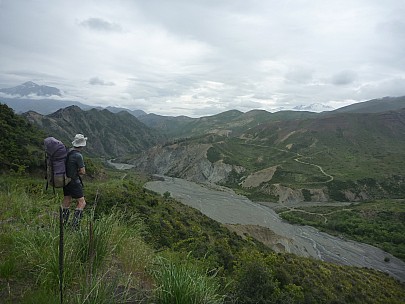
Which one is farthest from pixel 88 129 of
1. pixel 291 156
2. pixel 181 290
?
pixel 181 290

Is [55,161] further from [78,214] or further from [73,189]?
[78,214]

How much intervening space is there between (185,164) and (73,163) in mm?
118813

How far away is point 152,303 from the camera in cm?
379

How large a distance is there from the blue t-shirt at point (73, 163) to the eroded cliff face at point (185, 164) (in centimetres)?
10420

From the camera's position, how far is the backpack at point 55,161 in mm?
6805

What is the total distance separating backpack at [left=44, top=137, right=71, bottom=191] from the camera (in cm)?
680

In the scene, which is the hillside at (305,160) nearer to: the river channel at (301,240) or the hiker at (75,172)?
the river channel at (301,240)

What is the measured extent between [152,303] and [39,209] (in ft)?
15.2

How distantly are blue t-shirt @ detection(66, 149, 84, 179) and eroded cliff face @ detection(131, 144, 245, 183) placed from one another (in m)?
104

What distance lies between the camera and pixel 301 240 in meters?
54.2

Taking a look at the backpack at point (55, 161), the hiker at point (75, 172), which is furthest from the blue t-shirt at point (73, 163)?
the backpack at point (55, 161)

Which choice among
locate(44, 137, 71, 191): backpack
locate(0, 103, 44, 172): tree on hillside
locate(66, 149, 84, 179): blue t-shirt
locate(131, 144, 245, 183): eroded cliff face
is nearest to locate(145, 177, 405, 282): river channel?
locate(0, 103, 44, 172): tree on hillside

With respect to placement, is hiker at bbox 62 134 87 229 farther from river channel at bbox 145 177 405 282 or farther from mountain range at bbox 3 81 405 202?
mountain range at bbox 3 81 405 202

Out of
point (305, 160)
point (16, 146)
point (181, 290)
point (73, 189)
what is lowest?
point (305, 160)
